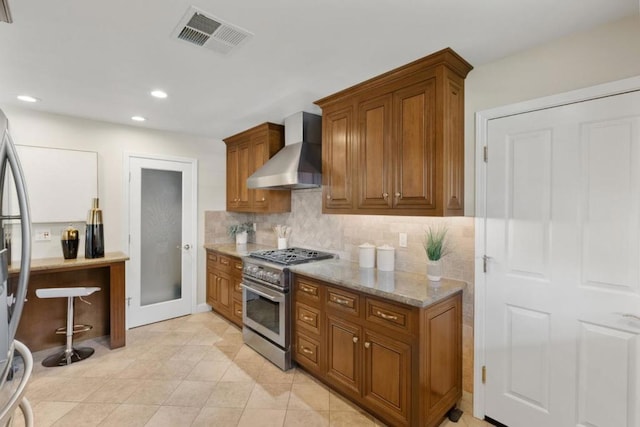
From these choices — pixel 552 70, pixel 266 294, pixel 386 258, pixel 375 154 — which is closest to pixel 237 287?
pixel 266 294

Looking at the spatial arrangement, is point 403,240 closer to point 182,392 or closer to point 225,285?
point 182,392

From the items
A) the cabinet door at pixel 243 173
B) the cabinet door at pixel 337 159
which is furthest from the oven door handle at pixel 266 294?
the cabinet door at pixel 243 173

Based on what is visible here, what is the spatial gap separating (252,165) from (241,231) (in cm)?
105

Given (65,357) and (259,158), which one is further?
(259,158)

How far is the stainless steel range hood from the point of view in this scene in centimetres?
285

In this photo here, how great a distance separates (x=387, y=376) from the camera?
201cm

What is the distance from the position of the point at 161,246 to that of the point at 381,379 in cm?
320

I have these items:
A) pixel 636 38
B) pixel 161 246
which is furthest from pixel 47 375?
pixel 636 38

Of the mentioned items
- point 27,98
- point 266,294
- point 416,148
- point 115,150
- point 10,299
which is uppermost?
point 27,98

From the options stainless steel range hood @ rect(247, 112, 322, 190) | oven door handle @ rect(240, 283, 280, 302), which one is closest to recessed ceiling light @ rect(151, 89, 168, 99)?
stainless steel range hood @ rect(247, 112, 322, 190)

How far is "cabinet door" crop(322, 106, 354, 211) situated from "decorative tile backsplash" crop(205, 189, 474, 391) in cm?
39

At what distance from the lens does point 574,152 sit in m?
1.75

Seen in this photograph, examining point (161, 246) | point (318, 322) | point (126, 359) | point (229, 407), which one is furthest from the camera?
point (161, 246)

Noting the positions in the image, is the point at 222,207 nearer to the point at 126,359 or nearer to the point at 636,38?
the point at 126,359
